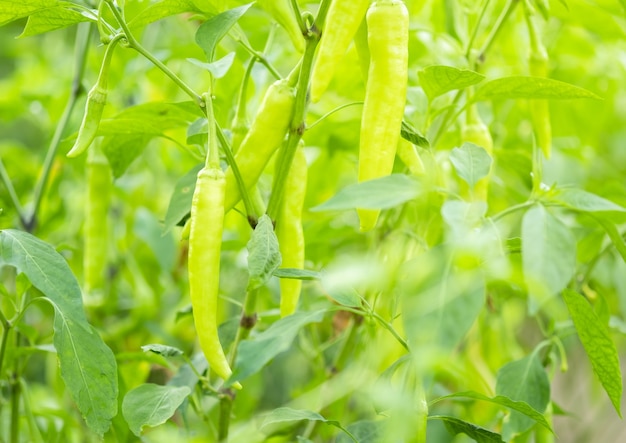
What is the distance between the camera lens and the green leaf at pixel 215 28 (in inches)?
26.5

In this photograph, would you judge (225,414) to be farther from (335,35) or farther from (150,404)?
(335,35)

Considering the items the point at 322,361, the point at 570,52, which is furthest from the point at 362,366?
the point at 570,52

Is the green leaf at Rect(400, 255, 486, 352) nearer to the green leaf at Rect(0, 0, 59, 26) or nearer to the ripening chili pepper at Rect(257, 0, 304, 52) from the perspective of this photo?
the ripening chili pepper at Rect(257, 0, 304, 52)

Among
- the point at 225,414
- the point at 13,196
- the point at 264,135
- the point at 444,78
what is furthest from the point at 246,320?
the point at 13,196

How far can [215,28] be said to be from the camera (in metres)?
0.68

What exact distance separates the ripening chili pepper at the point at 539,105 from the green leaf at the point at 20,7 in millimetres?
527

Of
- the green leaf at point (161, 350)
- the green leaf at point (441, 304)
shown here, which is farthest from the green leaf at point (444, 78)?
the green leaf at point (161, 350)

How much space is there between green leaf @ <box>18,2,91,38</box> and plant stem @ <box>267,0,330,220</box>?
19 cm

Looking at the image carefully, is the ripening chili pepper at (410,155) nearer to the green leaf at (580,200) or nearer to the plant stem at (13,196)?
the green leaf at (580,200)

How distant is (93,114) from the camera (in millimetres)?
677

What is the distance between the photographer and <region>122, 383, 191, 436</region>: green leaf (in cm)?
70

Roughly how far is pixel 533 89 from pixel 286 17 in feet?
0.80

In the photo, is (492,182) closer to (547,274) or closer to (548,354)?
(548,354)

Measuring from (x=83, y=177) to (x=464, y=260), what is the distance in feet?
3.56
